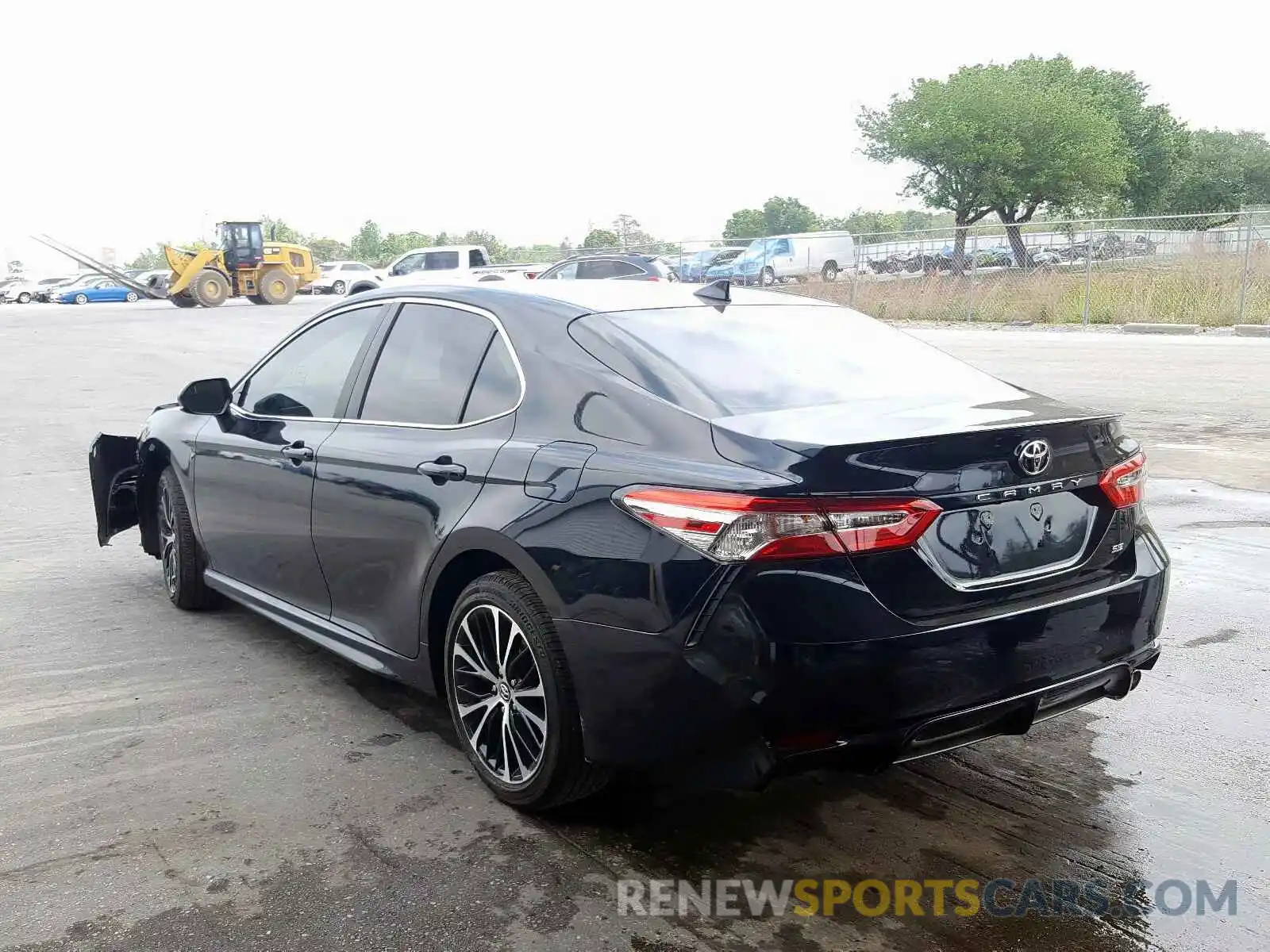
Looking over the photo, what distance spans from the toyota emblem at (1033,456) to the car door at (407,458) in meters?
1.45

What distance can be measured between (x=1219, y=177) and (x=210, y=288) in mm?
61118

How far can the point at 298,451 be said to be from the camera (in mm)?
4559

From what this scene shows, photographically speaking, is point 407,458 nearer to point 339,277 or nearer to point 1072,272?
point 1072,272

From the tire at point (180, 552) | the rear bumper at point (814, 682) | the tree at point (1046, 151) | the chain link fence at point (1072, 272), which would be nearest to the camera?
the rear bumper at point (814, 682)

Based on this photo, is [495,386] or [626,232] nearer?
[495,386]

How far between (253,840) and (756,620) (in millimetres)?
1624

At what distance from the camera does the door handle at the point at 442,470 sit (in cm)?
369

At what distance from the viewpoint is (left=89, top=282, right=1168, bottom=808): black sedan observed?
2.90 metres

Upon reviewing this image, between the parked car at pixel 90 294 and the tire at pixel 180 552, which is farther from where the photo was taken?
the parked car at pixel 90 294

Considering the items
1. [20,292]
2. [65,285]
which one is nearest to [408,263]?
[65,285]

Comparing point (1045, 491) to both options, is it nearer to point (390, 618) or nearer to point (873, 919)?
point (873, 919)

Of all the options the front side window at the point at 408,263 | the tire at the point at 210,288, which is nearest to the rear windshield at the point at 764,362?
the front side window at the point at 408,263

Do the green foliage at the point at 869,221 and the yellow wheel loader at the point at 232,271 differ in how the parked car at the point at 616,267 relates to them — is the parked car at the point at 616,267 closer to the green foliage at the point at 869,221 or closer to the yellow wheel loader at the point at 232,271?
the yellow wheel loader at the point at 232,271

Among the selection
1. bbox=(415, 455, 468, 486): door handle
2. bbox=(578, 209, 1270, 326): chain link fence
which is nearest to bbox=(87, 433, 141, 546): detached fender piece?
bbox=(415, 455, 468, 486): door handle
